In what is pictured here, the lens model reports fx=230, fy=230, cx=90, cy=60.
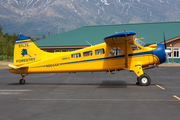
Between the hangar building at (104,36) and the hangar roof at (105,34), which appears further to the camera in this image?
the hangar roof at (105,34)

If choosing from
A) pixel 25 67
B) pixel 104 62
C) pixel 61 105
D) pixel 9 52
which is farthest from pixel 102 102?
pixel 9 52

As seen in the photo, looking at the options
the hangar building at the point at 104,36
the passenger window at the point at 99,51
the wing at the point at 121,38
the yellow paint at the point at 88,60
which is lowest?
the yellow paint at the point at 88,60

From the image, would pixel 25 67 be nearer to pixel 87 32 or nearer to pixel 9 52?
pixel 87 32

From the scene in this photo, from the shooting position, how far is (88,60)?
45.6ft

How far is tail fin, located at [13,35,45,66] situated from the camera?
47.9ft

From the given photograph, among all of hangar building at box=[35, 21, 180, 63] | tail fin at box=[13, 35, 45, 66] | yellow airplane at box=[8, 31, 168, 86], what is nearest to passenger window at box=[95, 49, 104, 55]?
yellow airplane at box=[8, 31, 168, 86]

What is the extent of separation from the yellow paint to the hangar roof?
28378 mm

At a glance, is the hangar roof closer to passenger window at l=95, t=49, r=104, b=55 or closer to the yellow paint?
the yellow paint

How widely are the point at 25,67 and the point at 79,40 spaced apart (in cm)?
3137

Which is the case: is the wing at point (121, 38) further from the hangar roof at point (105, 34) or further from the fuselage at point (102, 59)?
the hangar roof at point (105, 34)

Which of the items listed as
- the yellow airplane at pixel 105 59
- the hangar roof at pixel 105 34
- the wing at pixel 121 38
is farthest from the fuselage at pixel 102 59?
the hangar roof at pixel 105 34

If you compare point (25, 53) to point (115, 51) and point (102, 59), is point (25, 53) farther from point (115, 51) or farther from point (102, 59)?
point (115, 51)

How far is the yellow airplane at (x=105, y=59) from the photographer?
13461mm

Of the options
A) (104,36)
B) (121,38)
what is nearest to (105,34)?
(104,36)
